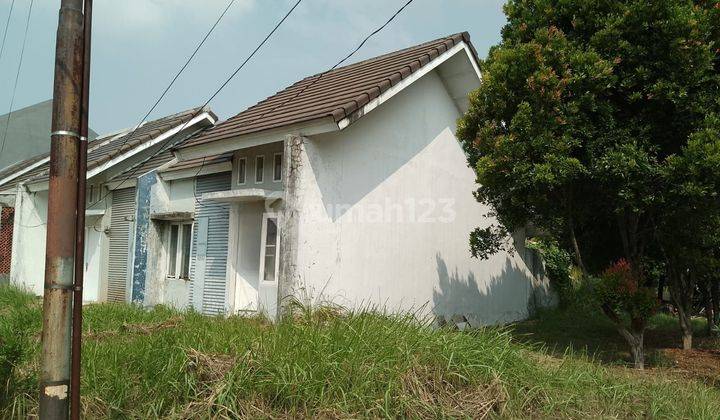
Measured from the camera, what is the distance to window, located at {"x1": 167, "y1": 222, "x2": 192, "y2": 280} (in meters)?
13.2

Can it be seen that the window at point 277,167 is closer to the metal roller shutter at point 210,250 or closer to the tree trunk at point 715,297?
the metal roller shutter at point 210,250

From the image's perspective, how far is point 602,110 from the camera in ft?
25.7

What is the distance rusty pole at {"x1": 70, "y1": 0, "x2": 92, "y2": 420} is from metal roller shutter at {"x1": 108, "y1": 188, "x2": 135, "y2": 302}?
10990mm

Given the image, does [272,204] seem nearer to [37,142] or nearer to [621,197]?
[621,197]

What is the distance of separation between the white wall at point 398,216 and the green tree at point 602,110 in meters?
2.45

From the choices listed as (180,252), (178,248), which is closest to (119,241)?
(178,248)

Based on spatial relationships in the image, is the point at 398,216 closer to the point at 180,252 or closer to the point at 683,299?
the point at 683,299

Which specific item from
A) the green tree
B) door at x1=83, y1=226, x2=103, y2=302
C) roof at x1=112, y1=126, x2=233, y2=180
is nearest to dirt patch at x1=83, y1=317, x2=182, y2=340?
roof at x1=112, y1=126, x2=233, y2=180

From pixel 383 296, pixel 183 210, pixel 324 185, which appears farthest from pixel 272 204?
pixel 183 210

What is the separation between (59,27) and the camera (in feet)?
13.0

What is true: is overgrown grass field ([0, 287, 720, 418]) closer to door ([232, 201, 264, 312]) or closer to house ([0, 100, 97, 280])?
door ([232, 201, 264, 312])

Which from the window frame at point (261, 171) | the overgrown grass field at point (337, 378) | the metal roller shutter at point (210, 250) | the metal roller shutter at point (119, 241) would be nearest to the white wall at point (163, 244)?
the metal roller shutter at point (210, 250)

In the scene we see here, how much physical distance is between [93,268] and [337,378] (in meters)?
12.9

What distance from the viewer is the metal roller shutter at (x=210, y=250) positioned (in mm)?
11438
